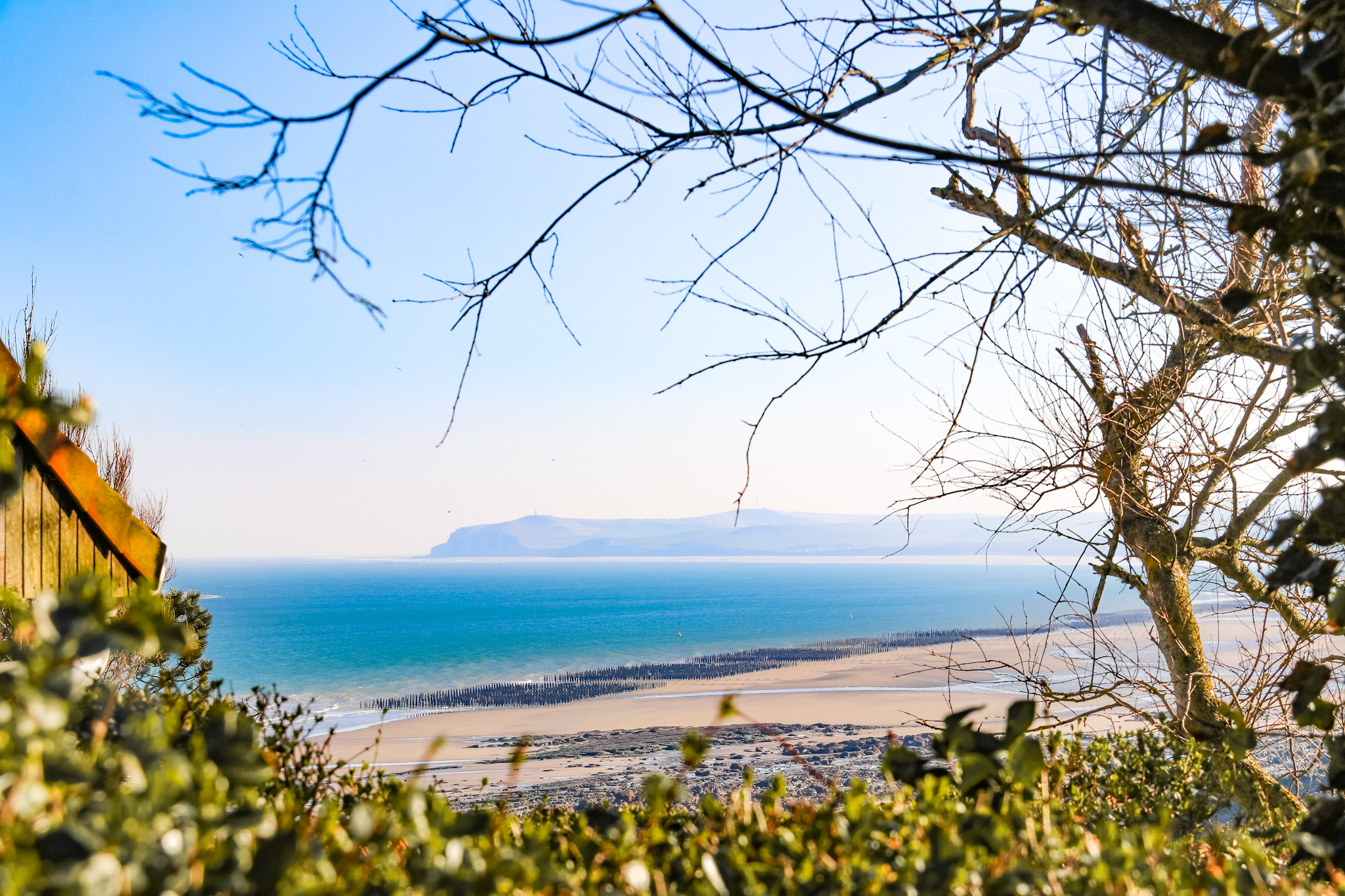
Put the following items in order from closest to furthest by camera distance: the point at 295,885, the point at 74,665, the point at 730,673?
the point at 295,885 < the point at 74,665 < the point at 730,673

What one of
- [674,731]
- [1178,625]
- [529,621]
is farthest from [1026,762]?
[529,621]

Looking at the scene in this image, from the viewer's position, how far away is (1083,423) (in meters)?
4.51

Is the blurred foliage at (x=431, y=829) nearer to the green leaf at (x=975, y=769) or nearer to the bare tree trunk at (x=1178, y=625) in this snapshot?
the green leaf at (x=975, y=769)

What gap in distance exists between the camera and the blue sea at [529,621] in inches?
1905

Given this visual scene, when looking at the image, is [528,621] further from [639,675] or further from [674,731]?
[674,731]

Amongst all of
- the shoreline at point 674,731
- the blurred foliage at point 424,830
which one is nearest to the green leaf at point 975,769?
the blurred foliage at point 424,830

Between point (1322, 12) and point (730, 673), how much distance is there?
149ft

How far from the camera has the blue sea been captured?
159 feet

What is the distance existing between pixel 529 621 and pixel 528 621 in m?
0.13

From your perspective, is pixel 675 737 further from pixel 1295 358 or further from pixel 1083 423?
pixel 1295 358

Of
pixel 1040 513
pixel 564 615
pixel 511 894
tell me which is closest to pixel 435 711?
pixel 1040 513

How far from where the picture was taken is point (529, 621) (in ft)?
248

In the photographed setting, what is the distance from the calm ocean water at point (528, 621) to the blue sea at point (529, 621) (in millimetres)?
243

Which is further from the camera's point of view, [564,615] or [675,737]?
[564,615]
